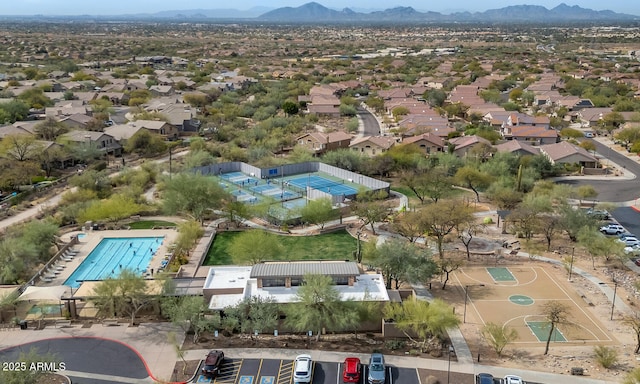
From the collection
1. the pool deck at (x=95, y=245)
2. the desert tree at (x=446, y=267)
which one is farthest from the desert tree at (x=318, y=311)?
the pool deck at (x=95, y=245)

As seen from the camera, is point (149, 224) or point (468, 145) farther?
point (468, 145)

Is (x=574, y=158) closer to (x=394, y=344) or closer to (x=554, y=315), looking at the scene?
(x=554, y=315)

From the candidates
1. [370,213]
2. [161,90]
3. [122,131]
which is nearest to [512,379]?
[370,213]

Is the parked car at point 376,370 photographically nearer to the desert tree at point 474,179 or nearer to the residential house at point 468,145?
the desert tree at point 474,179

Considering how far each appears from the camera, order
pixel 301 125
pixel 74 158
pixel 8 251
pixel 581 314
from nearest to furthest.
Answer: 1. pixel 581 314
2. pixel 8 251
3. pixel 74 158
4. pixel 301 125

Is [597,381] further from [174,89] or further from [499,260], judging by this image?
[174,89]

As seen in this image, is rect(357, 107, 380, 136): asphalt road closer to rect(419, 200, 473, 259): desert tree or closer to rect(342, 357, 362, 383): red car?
rect(419, 200, 473, 259): desert tree

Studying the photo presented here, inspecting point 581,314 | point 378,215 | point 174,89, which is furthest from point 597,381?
point 174,89
